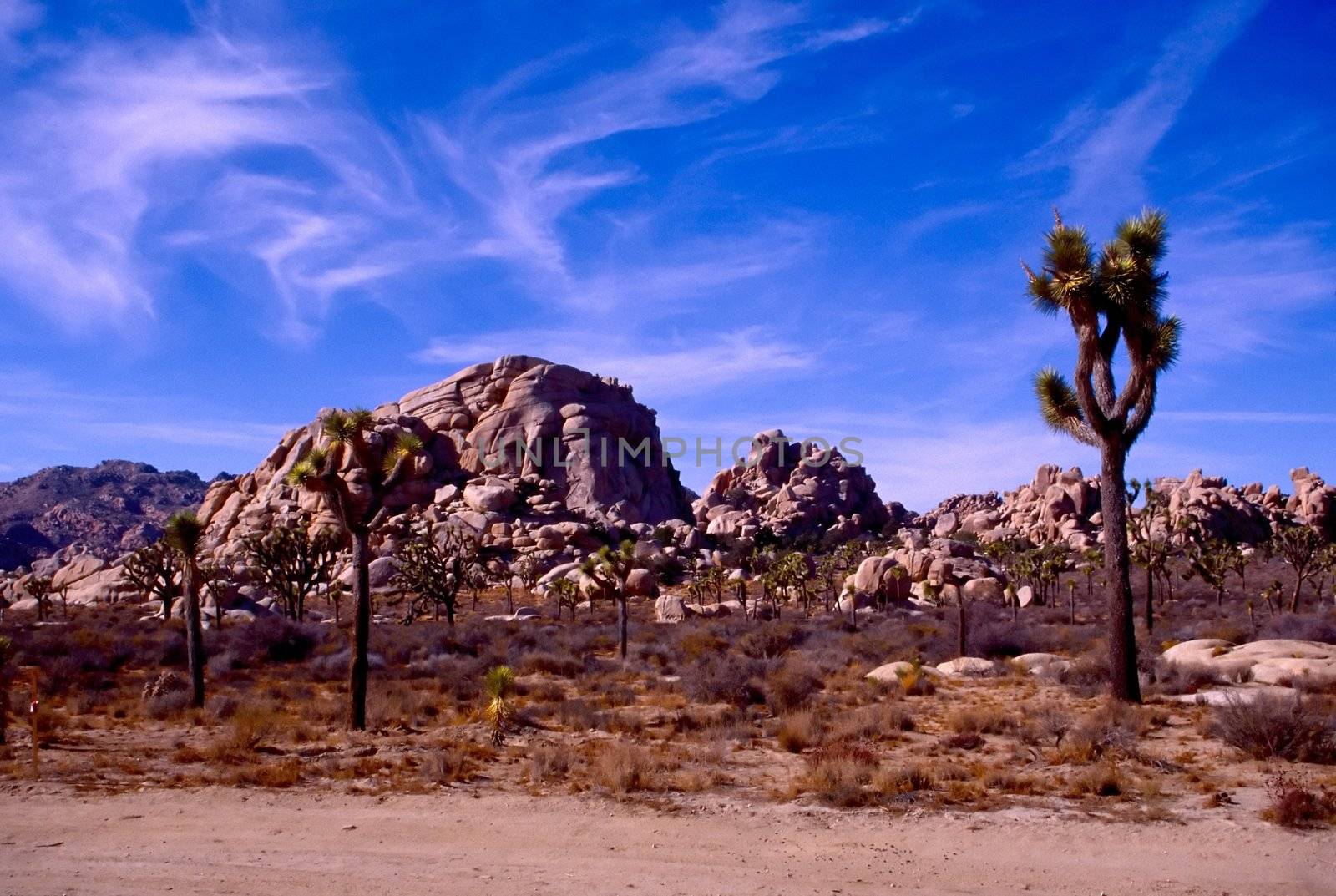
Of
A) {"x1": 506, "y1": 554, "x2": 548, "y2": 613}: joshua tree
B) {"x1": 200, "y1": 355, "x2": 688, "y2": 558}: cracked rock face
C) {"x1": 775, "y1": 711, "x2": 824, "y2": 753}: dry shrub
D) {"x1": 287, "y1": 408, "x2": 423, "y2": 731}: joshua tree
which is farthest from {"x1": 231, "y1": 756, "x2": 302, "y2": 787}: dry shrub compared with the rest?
{"x1": 200, "y1": 355, "x2": 688, "y2": 558}: cracked rock face

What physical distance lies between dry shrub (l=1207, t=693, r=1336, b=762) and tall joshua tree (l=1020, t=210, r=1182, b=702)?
131 inches

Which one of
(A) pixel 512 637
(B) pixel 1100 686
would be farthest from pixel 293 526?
(B) pixel 1100 686

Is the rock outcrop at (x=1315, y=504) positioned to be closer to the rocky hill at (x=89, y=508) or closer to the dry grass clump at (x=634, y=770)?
the dry grass clump at (x=634, y=770)

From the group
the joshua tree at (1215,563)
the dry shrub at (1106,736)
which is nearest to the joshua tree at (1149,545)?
the joshua tree at (1215,563)

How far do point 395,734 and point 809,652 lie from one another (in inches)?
478

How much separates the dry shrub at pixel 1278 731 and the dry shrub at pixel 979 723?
2.62m

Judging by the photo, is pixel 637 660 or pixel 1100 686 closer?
pixel 1100 686

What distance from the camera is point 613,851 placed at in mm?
7840

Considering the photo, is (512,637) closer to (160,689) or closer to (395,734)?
(160,689)

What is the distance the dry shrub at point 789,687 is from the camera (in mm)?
15445

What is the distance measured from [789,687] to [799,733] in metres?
3.48

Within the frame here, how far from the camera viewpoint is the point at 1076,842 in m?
7.86

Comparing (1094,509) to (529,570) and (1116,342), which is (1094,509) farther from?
(1116,342)

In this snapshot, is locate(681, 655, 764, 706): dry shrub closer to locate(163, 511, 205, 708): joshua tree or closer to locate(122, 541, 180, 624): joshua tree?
locate(163, 511, 205, 708): joshua tree
